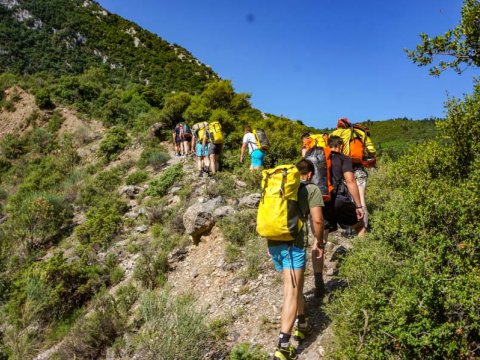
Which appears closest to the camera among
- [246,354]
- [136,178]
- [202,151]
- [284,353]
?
[284,353]

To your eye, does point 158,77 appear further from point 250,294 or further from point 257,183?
point 250,294

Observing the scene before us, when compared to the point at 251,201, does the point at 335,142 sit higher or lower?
higher

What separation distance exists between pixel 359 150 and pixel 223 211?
2985mm

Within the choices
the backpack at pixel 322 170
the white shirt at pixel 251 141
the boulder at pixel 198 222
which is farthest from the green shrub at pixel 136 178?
the backpack at pixel 322 170

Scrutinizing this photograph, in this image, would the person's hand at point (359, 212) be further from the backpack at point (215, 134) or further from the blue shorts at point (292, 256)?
the backpack at point (215, 134)

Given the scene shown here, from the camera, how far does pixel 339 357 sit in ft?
9.79

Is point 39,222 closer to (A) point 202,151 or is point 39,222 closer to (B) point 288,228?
(A) point 202,151

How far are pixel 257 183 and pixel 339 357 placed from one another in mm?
5317

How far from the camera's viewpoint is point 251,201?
714 centimetres

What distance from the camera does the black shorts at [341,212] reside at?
428 centimetres

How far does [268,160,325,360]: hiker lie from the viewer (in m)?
3.27

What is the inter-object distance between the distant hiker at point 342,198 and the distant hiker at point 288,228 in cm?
87

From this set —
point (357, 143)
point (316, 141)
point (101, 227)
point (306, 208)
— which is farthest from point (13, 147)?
point (306, 208)

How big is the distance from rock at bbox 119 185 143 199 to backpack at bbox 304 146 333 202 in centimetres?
731
